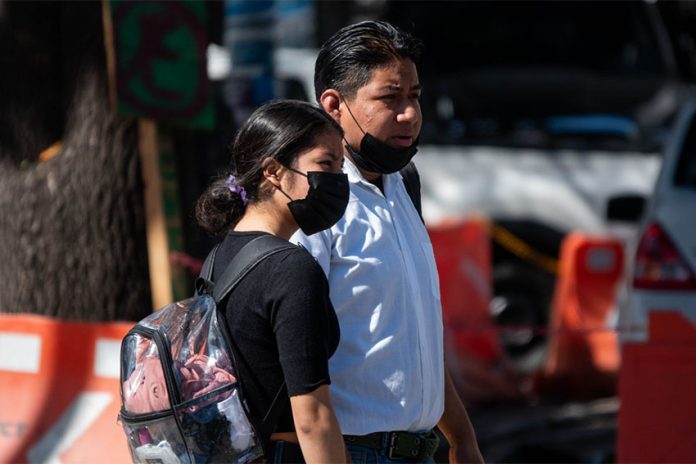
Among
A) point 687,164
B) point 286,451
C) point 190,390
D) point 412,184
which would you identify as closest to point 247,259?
point 190,390

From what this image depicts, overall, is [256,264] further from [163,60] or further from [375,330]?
[163,60]

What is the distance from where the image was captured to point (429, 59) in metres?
11.4

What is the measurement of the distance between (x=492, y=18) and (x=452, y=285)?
4169 millimetres

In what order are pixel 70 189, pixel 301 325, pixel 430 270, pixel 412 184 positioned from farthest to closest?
pixel 70 189, pixel 412 184, pixel 430 270, pixel 301 325

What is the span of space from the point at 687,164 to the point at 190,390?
4.42 m

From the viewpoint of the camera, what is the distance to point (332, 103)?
317cm

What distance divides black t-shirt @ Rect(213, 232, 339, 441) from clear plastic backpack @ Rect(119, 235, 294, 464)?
29mm

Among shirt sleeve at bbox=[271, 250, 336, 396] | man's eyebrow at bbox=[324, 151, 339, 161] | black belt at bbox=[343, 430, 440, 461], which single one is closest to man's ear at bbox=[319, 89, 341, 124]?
man's eyebrow at bbox=[324, 151, 339, 161]

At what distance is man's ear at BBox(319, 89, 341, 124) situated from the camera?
3.16 metres

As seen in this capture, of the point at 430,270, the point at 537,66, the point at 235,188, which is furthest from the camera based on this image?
the point at 537,66

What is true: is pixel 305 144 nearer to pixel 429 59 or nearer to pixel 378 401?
pixel 378 401

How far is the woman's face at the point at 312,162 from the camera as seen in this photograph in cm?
276

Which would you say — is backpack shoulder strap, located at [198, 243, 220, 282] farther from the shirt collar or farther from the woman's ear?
the shirt collar

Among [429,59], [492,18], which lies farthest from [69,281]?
[492,18]
